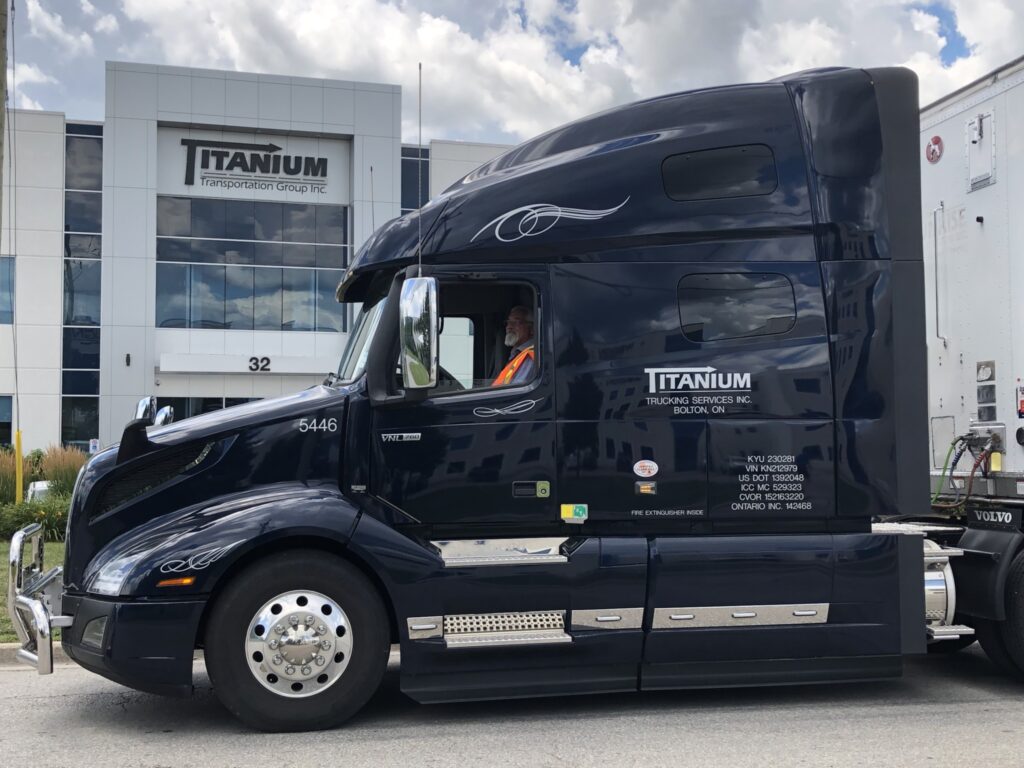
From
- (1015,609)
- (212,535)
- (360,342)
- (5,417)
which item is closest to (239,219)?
(5,417)

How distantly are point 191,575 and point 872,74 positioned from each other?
484 cm

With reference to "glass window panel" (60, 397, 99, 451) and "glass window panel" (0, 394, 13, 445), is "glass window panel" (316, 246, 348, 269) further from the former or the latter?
"glass window panel" (0, 394, 13, 445)

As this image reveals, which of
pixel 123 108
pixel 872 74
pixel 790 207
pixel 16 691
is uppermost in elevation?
pixel 123 108

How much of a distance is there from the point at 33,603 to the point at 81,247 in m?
33.8

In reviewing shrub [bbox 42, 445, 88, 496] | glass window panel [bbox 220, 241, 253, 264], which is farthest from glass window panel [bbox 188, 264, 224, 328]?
shrub [bbox 42, 445, 88, 496]

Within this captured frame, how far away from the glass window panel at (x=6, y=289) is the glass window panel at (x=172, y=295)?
15.6 feet

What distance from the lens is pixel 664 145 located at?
617cm

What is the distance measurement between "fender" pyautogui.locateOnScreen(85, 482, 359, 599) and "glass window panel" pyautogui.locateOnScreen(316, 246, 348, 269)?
32.9 meters

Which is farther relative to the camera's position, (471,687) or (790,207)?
(790,207)

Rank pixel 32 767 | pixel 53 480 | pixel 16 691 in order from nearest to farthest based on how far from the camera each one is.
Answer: pixel 32 767 → pixel 16 691 → pixel 53 480

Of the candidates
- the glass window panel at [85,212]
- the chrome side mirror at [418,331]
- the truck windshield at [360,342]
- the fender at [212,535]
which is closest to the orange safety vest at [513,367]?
the chrome side mirror at [418,331]

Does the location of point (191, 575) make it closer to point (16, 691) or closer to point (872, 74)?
point (16, 691)

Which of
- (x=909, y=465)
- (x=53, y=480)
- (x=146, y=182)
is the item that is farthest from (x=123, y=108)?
(x=909, y=465)

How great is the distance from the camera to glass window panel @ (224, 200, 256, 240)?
37.2m
